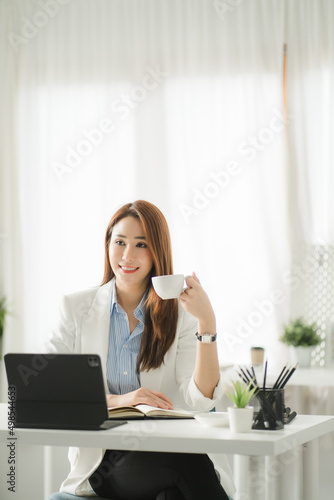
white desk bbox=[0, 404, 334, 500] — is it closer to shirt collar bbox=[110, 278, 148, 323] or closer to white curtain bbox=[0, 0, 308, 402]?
shirt collar bbox=[110, 278, 148, 323]

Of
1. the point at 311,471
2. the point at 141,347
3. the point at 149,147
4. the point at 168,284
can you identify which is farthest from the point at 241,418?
the point at 149,147

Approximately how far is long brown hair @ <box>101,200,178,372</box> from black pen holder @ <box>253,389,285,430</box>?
0.56 m

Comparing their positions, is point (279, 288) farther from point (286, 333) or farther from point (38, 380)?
point (38, 380)

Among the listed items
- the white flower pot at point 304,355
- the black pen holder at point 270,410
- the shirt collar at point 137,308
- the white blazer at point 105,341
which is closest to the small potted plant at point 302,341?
the white flower pot at point 304,355

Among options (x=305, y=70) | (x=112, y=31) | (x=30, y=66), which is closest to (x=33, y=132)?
(x=30, y=66)

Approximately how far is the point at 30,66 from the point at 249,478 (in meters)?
3.16

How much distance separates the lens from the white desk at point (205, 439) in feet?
4.25

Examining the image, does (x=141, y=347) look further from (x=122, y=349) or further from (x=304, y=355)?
(x=304, y=355)

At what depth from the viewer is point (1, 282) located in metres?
3.89

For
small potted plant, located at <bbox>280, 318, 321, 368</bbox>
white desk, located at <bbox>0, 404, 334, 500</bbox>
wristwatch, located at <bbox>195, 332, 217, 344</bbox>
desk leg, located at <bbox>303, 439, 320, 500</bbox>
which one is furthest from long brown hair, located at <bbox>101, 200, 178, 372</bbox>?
small potted plant, located at <bbox>280, 318, 321, 368</bbox>

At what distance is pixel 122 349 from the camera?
2023 millimetres

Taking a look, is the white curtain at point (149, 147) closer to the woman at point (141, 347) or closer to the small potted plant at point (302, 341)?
the small potted plant at point (302, 341)

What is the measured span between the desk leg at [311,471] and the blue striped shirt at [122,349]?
58cm

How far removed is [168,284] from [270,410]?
17.6 inches
